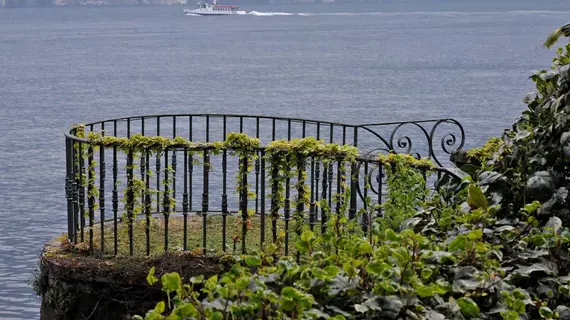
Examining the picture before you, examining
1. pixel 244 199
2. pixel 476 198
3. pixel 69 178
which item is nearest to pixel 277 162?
pixel 244 199

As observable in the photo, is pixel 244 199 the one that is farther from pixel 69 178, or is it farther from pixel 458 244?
pixel 458 244

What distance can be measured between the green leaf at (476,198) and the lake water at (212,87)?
12471 mm

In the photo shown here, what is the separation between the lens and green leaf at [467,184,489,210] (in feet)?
17.7

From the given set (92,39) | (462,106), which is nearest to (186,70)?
(462,106)

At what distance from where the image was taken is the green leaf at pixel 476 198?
17.7 feet

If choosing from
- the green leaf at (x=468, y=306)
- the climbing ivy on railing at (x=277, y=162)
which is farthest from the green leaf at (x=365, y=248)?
the climbing ivy on railing at (x=277, y=162)

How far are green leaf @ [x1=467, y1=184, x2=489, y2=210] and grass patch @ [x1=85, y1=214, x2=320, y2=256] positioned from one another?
3.66m

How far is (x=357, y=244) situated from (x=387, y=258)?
0.14m

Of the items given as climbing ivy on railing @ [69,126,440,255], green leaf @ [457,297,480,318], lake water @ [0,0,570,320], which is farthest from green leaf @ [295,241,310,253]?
lake water @ [0,0,570,320]

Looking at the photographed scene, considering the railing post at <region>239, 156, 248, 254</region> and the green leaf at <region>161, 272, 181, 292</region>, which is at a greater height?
the green leaf at <region>161, 272, 181, 292</region>

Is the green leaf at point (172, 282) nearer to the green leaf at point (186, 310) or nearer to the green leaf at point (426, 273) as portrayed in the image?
the green leaf at point (186, 310)

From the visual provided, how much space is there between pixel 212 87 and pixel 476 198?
175ft

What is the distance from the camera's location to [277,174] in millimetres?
8781

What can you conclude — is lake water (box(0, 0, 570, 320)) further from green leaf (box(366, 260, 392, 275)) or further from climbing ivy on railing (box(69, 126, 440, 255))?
green leaf (box(366, 260, 392, 275))
